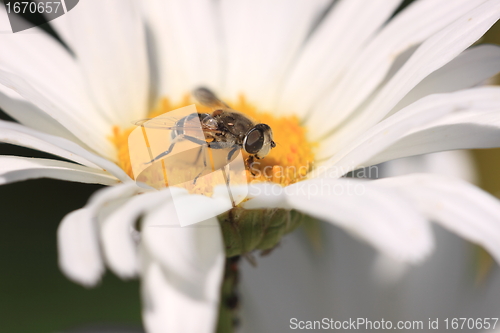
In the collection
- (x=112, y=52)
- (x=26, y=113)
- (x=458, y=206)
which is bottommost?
(x=458, y=206)

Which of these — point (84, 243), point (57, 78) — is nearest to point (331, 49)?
point (57, 78)

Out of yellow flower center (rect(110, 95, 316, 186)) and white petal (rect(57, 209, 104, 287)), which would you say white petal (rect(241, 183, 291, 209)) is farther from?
yellow flower center (rect(110, 95, 316, 186))

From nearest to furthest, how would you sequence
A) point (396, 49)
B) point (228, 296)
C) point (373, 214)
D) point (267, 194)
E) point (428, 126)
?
point (373, 214) < point (267, 194) < point (428, 126) < point (228, 296) < point (396, 49)

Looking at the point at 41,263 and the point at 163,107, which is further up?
the point at 163,107

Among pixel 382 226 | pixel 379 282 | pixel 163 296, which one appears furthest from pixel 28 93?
pixel 379 282

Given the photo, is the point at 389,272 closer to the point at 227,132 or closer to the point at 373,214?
the point at 227,132

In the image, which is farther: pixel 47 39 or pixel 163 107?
pixel 163 107

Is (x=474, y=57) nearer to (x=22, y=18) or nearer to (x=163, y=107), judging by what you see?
(x=163, y=107)
